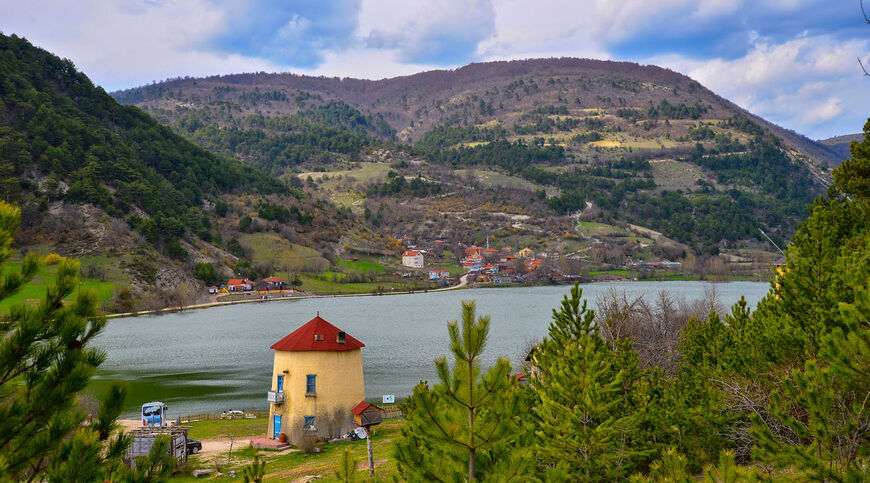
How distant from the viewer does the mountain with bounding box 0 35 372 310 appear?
300 feet

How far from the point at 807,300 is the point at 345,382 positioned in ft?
56.5

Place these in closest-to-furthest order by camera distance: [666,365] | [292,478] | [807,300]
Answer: [807,300]
[292,478]
[666,365]

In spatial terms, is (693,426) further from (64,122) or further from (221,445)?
(64,122)

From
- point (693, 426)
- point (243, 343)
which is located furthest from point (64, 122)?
point (693, 426)

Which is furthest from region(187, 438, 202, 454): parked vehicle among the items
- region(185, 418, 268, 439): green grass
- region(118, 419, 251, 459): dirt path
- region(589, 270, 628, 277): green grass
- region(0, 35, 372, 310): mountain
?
region(589, 270, 628, 277): green grass

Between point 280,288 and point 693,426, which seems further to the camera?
point 280,288

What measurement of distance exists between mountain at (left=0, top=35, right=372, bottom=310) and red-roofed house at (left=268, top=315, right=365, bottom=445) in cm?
5592

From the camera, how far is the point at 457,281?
424 ft

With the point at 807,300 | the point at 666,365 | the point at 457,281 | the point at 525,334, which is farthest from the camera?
the point at 457,281

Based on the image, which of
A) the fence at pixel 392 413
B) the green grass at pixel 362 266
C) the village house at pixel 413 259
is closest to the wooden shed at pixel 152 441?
the fence at pixel 392 413

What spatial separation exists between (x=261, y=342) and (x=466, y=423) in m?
58.8

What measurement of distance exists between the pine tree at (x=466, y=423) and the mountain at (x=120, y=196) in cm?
7489

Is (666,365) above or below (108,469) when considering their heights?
below

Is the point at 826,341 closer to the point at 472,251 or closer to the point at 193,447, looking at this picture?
the point at 193,447
